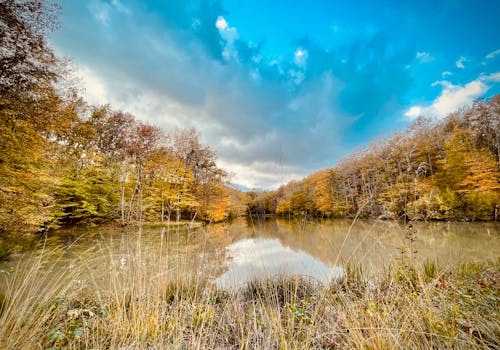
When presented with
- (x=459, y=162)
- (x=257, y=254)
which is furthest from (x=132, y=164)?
(x=459, y=162)

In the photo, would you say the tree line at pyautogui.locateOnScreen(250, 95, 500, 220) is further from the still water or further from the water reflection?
the water reflection

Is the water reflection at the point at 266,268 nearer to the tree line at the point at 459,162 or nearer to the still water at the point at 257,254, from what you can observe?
the still water at the point at 257,254

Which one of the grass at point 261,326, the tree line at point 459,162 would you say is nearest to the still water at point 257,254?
the grass at point 261,326

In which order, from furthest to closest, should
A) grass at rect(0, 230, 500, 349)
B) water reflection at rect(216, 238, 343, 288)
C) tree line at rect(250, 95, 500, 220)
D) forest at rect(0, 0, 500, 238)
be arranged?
1. tree line at rect(250, 95, 500, 220)
2. forest at rect(0, 0, 500, 238)
3. water reflection at rect(216, 238, 343, 288)
4. grass at rect(0, 230, 500, 349)

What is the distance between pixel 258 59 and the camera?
11.2 meters

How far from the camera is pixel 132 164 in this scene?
12.8 m

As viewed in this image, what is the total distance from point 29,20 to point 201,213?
14.2 m

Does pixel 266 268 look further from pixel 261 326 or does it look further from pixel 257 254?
pixel 261 326

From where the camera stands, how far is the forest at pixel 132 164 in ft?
15.5

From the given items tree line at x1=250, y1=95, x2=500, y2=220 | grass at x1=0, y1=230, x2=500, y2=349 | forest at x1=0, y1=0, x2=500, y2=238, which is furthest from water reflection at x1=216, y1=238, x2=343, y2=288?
tree line at x1=250, y1=95, x2=500, y2=220

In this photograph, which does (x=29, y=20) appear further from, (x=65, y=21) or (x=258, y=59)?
(x=258, y=59)

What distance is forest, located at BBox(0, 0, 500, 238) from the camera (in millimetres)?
4734

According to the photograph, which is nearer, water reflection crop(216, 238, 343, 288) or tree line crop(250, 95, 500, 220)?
water reflection crop(216, 238, 343, 288)

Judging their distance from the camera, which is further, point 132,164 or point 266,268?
point 132,164
